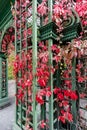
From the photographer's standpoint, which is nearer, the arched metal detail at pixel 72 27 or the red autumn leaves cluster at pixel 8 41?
the arched metal detail at pixel 72 27

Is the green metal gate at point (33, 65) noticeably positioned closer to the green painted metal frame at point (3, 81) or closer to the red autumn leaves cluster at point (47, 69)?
the red autumn leaves cluster at point (47, 69)

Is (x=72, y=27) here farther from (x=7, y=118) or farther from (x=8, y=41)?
(x=8, y=41)

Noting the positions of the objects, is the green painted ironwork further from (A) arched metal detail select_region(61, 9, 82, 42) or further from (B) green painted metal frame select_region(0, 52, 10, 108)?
(A) arched metal detail select_region(61, 9, 82, 42)

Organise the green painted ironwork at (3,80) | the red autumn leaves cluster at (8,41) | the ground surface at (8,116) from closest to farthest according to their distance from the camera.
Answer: the ground surface at (8,116), the red autumn leaves cluster at (8,41), the green painted ironwork at (3,80)

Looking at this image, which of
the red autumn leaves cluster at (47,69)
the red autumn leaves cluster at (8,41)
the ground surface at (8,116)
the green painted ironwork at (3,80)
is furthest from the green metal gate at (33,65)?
the green painted ironwork at (3,80)

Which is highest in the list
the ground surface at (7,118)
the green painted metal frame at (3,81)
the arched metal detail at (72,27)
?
the arched metal detail at (72,27)

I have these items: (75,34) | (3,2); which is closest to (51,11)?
(75,34)

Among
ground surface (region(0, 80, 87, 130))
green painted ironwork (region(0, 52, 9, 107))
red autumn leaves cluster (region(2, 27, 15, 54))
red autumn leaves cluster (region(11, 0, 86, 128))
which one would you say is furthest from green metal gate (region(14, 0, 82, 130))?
green painted ironwork (region(0, 52, 9, 107))

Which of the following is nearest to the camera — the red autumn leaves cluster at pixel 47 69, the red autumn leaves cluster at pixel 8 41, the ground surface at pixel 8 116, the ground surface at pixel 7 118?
the red autumn leaves cluster at pixel 47 69

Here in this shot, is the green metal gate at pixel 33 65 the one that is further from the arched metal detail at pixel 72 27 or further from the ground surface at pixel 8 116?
the ground surface at pixel 8 116

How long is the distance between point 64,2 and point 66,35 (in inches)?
24.3

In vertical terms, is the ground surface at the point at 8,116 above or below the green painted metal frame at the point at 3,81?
below

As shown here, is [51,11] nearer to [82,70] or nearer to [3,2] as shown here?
[82,70]

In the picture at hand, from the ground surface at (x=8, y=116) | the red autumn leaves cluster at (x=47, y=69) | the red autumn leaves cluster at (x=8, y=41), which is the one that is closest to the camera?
the red autumn leaves cluster at (x=47, y=69)
